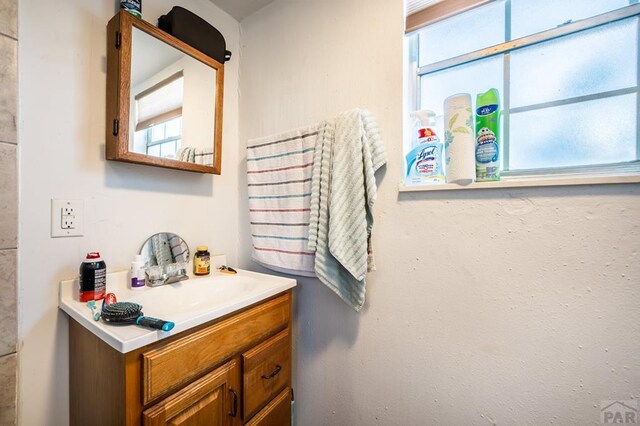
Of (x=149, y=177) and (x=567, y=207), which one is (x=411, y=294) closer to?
(x=567, y=207)

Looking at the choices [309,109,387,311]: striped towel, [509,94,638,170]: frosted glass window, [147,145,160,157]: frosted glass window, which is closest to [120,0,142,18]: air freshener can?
[147,145,160,157]: frosted glass window

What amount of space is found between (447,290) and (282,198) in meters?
0.71

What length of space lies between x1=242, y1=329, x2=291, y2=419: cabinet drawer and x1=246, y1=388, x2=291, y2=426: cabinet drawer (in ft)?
0.08

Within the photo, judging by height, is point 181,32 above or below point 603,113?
above

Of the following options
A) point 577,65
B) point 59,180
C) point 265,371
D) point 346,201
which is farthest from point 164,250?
point 577,65

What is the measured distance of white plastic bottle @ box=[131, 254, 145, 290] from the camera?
896 millimetres

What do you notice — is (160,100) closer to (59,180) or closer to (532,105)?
(59,180)

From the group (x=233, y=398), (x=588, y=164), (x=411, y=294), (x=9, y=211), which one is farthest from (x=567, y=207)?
(x=9, y=211)

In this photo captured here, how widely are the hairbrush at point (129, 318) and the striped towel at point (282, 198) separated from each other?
20.8 inches

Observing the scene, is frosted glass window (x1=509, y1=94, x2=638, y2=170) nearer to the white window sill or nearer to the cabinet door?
the white window sill

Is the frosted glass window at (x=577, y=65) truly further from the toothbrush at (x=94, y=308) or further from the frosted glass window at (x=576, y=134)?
the toothbrush at (x=94, y=308)

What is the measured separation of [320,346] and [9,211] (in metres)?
1.11

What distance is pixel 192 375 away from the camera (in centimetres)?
67

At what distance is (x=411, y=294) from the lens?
2.91ft
